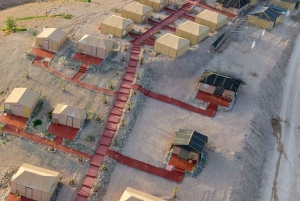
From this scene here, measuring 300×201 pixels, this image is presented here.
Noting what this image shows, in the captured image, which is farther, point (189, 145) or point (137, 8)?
point (137, 8)

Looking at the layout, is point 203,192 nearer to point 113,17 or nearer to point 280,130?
point 280,130

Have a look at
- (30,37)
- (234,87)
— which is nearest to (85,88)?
(30,37)

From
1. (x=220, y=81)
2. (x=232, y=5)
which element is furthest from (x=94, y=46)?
(x=232, y=5)

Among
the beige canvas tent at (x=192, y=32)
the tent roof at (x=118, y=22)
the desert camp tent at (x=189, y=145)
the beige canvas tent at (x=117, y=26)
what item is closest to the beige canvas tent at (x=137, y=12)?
the tent roof at (x=118, y=22)

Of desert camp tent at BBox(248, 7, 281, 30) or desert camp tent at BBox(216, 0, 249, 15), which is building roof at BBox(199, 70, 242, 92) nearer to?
desert camp tent at BBox(248, 7, 281, 30)

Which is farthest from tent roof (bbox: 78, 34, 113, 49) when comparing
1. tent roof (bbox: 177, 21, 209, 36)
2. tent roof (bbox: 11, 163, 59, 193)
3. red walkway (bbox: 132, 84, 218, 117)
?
tent roof (bbox: 11, 163, 59, 193)

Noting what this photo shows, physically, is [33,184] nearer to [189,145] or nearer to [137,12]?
[189,145]
